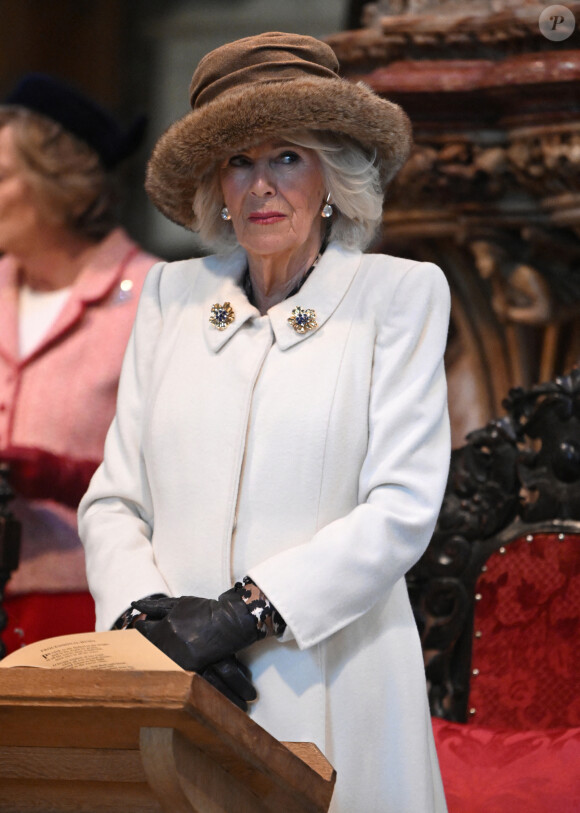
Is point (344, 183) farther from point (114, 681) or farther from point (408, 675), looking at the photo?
point (114, 681)

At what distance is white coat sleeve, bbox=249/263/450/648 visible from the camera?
181 centimetres

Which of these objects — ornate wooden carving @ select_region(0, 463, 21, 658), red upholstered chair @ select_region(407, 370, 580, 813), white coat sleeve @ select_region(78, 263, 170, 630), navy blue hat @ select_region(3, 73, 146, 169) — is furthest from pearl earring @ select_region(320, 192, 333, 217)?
navy blue hat @ select_region(3, 73, 146, 169)

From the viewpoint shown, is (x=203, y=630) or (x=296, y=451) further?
(x=296, y=451)

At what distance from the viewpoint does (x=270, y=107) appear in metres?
1.89

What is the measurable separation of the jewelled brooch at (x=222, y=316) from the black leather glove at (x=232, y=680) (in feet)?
1.69

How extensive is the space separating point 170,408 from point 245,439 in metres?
0.14

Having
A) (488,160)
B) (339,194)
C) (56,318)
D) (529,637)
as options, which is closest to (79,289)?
(56,318)

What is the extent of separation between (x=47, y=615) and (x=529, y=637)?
3.93 ft

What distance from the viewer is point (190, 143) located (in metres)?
1.99

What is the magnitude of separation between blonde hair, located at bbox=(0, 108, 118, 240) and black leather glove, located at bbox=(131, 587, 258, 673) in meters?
1.79

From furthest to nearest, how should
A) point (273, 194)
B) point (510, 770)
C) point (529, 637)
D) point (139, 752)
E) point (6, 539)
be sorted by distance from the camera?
point (6, 539)
point (529, 637)
point (510, 770)
point (273, 194)
point (139, 752)

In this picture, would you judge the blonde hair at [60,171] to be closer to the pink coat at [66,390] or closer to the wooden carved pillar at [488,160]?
the pink coat at [66,390]

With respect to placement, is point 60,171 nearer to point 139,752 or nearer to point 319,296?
point 319,296

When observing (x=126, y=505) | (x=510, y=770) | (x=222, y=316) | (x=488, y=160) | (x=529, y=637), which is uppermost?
(x=488, y=160)
